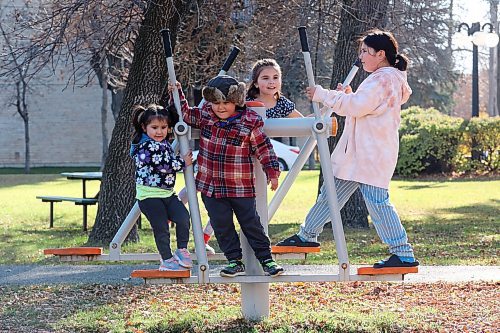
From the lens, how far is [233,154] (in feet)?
20.1

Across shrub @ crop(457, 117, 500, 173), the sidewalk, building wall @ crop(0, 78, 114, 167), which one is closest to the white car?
shrub @ crop(457, 117, 500, 173)

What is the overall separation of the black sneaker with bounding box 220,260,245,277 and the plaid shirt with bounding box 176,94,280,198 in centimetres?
45

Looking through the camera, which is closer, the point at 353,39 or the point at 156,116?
the point at 156,116

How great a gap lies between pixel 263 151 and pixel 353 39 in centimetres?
824

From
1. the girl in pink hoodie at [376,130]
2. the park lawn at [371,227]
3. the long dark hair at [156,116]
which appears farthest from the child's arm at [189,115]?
the park lawn at [371,227]

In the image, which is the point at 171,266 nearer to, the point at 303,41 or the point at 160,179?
the point at 160,179

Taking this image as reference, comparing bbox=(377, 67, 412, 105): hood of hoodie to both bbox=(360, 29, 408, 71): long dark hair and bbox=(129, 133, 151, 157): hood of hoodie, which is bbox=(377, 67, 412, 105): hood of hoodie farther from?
bbox=(129, 133, 151, 157): hood of hoodie

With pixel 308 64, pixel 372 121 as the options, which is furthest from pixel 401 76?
pixel 308 64

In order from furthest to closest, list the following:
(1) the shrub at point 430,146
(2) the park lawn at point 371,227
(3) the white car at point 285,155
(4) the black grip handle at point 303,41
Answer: (3) the white car at point 285,155 → (1) the shrub at point 430,146 → (2) the park lawn at point 371,227 → (4) the black grip handle at point 303,41

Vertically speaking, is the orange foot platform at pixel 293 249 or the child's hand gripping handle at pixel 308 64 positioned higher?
the child's hand gripping handle at pixel 308 64

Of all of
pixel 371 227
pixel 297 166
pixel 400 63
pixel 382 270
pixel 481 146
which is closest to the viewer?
pixel 382 270

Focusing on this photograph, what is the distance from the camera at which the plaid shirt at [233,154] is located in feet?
20.1

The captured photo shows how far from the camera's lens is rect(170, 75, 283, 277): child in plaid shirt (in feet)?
20.1

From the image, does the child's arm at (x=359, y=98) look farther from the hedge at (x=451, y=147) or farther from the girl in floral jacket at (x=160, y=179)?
the hedge at (x=451, y=147)
